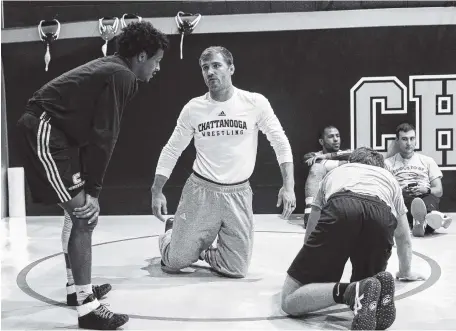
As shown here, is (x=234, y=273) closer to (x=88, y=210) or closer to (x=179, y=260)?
(x=179, y=260)

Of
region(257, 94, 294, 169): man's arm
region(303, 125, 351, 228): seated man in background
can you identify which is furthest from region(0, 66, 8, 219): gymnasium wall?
region(257, 94, 294, 169): man's arm

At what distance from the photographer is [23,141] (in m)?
2.99

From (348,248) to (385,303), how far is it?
0.33 metres

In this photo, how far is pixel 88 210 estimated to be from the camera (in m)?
3.01

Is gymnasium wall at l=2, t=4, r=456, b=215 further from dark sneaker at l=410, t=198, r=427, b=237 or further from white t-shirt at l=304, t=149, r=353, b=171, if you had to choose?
dark sneaker at l=410, t=198, r=427, b=237

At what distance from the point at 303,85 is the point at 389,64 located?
0.99 metres

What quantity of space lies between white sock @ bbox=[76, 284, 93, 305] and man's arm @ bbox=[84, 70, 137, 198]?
0.50 metres

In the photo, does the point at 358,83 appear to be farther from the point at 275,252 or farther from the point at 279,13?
the point at 275,252

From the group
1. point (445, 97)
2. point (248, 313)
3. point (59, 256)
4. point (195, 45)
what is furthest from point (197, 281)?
point (445, 97)

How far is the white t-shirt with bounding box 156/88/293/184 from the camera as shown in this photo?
4207 millimetres

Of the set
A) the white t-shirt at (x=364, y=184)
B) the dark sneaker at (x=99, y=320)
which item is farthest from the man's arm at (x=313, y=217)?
the dark sneaker at (x=99, y=320)

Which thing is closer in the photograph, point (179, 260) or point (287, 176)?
point (287, 176)

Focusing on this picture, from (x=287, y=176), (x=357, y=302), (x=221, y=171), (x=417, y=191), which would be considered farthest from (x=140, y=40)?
(x=417, y=191)

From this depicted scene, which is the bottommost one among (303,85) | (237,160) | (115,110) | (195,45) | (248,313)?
(248,313)
